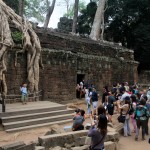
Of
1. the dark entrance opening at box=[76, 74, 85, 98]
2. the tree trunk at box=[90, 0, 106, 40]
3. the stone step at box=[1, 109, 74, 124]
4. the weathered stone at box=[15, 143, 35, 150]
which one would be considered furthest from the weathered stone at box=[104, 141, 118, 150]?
the tree trunk at box=[90, 0, 106, 40]

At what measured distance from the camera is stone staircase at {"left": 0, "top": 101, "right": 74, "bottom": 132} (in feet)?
33.7

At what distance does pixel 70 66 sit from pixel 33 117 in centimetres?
647

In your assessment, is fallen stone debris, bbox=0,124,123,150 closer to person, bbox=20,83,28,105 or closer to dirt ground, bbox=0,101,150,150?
dirt ground, bbox=0,101,150,150

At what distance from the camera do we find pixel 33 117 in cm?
1109

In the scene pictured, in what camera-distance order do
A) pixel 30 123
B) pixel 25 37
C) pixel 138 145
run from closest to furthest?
pixel 138 145, pixel 30 123, pixel 25 37

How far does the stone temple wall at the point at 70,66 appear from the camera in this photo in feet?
46.6

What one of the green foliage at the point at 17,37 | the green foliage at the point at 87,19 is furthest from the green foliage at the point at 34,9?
the green foliage at the point at 17,37

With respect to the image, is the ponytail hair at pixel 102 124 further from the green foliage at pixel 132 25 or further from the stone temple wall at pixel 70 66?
the green foliage at pixel 132 25

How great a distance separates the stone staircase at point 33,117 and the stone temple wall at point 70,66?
2.65m

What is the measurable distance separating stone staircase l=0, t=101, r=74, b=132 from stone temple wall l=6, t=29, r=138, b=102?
265 cm

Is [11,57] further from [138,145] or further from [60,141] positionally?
[138,145]

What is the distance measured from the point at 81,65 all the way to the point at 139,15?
15.8 meters

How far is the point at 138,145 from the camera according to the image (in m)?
8.91

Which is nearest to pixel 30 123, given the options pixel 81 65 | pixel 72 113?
pixel 72 113
